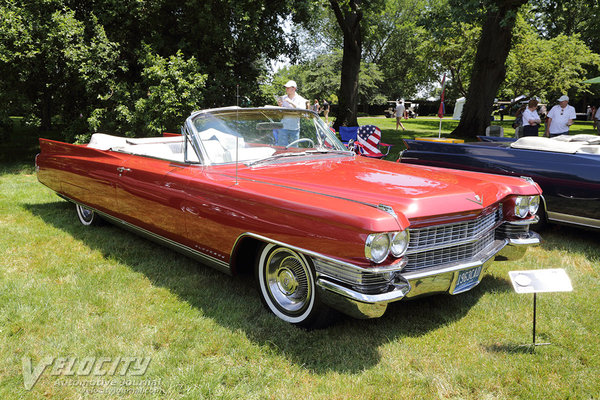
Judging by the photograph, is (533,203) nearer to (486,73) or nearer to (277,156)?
(277,156)

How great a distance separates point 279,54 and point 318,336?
1148cm

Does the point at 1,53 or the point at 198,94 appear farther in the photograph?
the point at 198,94

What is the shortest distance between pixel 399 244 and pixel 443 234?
0.49m

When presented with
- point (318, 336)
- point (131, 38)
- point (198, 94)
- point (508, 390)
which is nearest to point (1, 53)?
point (131, 38)

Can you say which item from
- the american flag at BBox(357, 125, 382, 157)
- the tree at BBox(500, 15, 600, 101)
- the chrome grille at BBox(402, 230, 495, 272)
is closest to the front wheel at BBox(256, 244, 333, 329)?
the chrome grille at BBox(402, 230, 495, 272)

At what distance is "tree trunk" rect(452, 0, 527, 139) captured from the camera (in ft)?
41.5

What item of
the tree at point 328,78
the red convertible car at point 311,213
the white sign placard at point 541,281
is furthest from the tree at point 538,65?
the white sign placard at point 541,281

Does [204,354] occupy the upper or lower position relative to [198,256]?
lower

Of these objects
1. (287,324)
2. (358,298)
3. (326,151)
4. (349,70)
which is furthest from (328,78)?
(358,298)

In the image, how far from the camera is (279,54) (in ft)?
43.0

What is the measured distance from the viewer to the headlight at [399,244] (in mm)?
2467

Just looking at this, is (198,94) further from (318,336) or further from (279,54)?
(318,336)

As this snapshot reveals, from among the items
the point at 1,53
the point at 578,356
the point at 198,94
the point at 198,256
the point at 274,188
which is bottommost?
the point at 578,356

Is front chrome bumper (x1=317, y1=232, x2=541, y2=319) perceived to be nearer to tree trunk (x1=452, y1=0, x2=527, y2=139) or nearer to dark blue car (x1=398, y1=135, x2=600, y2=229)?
dark blue car (x1=398, y1=135, x2=600, y2=229)
